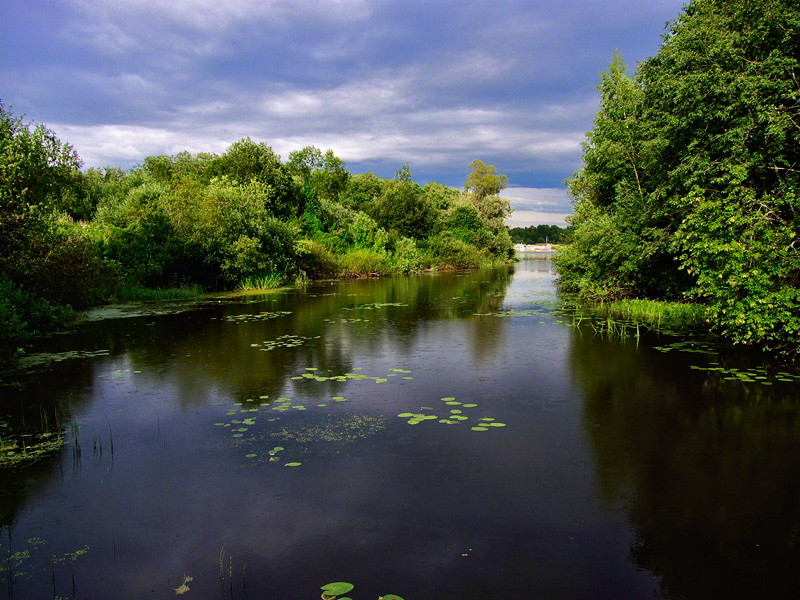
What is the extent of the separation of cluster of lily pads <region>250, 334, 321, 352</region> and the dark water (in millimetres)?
1560

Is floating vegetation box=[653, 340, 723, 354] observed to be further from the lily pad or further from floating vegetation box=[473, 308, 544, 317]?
the lily pad

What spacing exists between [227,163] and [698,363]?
114 ft

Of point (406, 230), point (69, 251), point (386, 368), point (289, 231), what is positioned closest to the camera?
point (386, 368)

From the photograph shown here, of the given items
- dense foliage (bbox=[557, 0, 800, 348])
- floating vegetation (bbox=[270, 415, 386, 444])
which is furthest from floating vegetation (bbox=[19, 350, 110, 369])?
dense foliage (bbox=[557, 0, 800, 348])

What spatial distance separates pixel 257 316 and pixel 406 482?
43.1ft

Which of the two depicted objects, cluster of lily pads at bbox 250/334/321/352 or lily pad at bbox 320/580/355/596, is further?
cluster of lily pads at bbox 250/334/321/352

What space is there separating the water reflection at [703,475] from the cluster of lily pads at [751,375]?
0.29 metres

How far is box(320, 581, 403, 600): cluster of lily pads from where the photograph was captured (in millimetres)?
3538

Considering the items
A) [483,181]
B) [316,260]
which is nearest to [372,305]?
[316,260]

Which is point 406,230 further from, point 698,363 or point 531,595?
point 531,595

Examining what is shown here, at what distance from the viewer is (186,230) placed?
2527 centimetres

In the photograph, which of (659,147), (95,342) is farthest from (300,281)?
(659,147)

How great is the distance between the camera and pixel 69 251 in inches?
608

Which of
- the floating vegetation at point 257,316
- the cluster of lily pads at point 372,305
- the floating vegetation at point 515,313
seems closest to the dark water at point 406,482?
the floating vegetation at point 257,316
